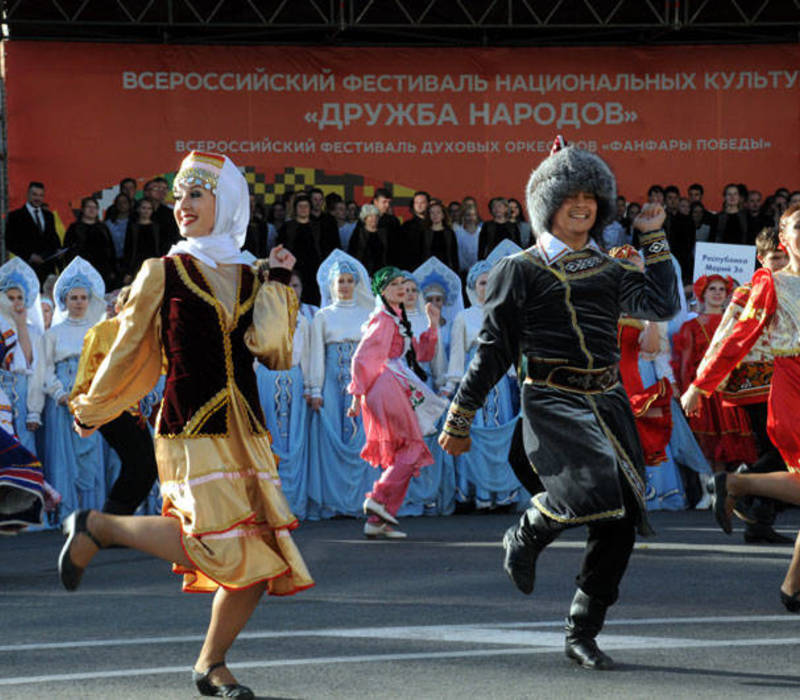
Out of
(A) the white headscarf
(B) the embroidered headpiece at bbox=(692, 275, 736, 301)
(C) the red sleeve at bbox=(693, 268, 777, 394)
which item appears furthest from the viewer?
(B) the embroidered headpiece at bbox=(692, 275, 736, 301)

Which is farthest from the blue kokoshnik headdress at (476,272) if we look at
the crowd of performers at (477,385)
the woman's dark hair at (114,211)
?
the crowd of performers at (477,385)

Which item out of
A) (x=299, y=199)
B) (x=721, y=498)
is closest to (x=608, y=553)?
(x=721, y=498)

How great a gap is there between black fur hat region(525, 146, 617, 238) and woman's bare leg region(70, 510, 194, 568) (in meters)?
1.69

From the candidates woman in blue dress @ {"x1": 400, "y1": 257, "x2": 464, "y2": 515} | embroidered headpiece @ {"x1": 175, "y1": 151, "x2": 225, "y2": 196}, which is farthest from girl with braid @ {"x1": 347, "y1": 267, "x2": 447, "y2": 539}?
embroidered headpiece @ {"x1": 175, "y1": 151, "x2": 225, "y2": 196}

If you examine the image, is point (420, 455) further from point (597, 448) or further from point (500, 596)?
point (597, 448)

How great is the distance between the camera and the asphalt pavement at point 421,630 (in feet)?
17.5

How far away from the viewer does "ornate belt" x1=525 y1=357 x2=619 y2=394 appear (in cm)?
565

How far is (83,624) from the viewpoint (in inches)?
268

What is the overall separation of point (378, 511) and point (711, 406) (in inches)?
114

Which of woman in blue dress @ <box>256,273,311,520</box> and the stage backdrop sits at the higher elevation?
the stage backdrop

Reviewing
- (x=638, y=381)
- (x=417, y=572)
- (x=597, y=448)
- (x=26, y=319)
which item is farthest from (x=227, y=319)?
(x=26, y=319)

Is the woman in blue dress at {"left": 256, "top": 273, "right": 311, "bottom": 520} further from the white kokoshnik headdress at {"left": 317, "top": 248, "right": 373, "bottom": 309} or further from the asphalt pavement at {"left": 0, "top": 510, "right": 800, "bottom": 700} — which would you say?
the asphalt pavement at {"left": 0, "top": 510, "right": 800, "bottom": 700}

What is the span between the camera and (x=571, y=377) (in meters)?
5.65

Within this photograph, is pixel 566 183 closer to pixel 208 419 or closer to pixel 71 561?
pixel 208 419
